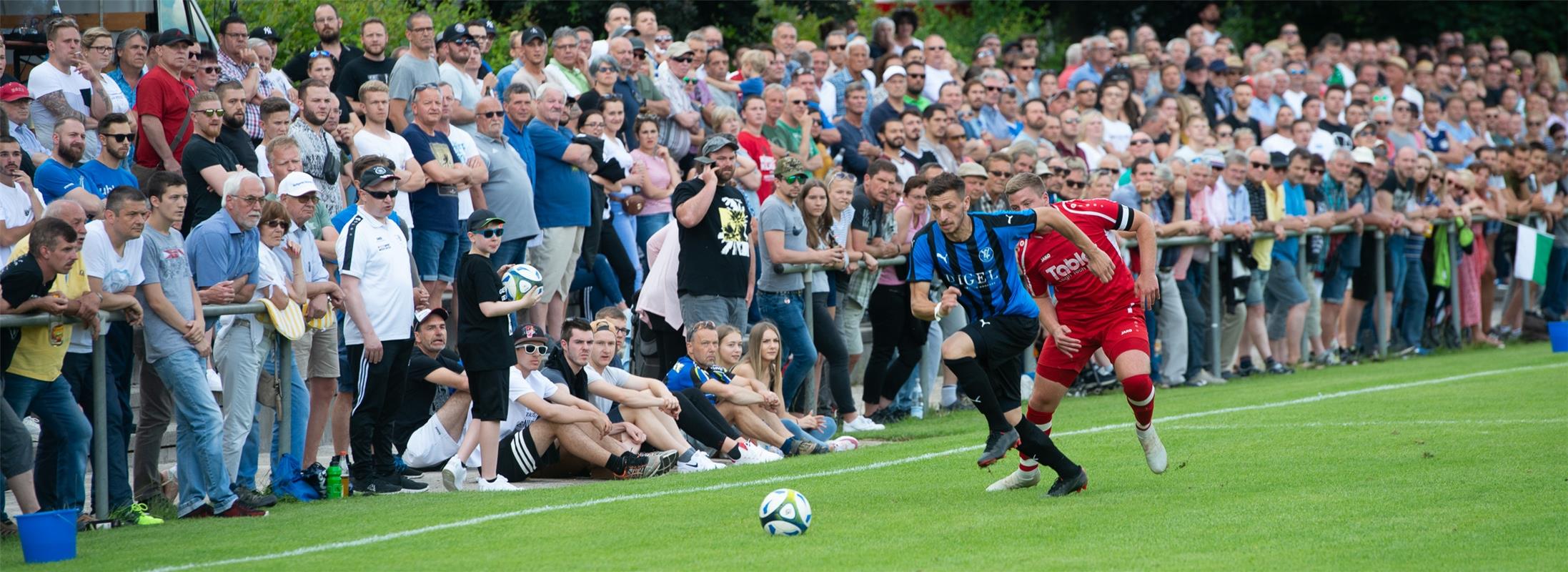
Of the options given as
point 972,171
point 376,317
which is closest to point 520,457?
point 376,317

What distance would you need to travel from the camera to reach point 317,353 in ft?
36.2

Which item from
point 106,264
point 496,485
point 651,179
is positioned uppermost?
point 106,264

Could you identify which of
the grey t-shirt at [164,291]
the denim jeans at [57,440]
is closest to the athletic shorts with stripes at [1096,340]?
the grey t-shirt at [164,291]

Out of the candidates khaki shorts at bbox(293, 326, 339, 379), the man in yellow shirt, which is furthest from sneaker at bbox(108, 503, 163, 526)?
khaki shorts at bbox(293, 326, 339, 379)

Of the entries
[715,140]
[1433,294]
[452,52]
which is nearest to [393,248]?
[715,140]

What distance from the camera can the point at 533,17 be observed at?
2178 centimetres

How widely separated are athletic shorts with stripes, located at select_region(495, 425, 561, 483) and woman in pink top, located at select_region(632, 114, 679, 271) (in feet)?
11.6

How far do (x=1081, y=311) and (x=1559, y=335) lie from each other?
1036cm

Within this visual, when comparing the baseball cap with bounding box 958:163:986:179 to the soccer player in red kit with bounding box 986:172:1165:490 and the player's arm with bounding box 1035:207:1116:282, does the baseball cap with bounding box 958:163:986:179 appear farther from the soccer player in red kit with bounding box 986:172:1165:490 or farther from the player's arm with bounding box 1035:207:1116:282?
the player's arm with bounding box 1035:207:1116:282

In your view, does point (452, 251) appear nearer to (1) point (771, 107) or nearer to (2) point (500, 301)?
(2) point (500, 301)

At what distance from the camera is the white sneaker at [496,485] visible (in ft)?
36.0

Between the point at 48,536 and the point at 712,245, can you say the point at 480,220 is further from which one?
the point at 48,536

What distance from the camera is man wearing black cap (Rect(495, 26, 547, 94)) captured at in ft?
50.1

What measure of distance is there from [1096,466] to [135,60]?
7431mm
